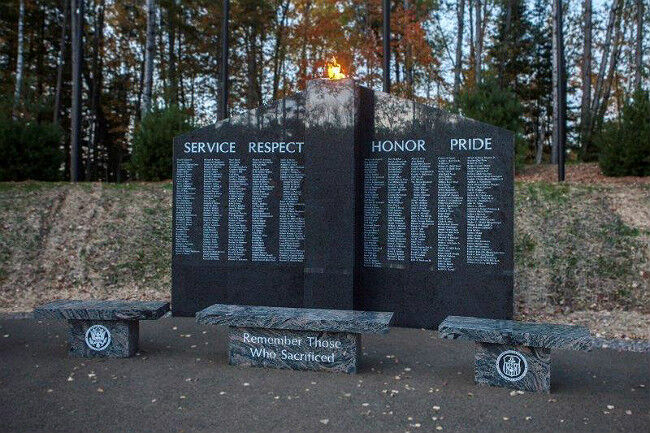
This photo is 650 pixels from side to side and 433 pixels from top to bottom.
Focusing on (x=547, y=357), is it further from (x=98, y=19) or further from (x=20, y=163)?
(x=98, y=19)

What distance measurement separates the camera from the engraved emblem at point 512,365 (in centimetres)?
531

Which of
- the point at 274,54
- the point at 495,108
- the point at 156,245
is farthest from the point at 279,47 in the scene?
the point at 156,245

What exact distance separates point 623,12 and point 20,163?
2594 cm

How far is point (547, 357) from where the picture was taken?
17.2 ft

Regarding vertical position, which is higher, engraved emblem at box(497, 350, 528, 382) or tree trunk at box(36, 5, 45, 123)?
tree trunk at box(36, 5, 45, 123)

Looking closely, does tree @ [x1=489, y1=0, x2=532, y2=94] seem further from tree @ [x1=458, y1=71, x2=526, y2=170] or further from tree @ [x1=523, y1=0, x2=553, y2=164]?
tree @ [x1=458, y1=71, x2=526, y2=170]

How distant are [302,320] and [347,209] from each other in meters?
2.44

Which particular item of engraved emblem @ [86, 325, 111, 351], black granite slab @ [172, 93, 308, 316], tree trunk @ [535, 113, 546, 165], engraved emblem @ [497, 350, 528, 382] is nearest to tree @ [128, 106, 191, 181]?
black granite slab @ [172, 93, 308, 316]

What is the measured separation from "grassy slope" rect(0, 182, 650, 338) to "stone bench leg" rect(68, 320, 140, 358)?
3617 millimetres

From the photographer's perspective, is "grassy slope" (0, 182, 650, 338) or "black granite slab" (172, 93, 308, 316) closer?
"black granite slab" (172, 93, 308, 316)

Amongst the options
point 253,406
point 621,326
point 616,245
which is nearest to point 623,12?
point 616,245

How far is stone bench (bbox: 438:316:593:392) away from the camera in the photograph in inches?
202

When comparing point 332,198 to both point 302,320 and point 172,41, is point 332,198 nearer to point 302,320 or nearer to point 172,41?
point 302,320

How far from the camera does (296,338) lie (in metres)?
5.98
